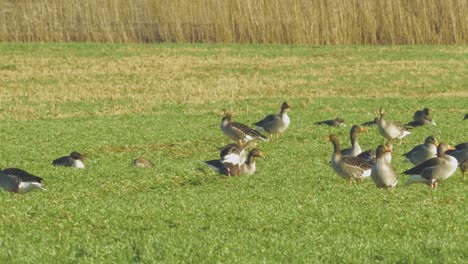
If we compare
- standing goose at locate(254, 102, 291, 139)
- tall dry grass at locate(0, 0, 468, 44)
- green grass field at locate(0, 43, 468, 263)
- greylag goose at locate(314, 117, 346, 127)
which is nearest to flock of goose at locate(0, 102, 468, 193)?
standing goose at locate(254, 102, 291, 139)

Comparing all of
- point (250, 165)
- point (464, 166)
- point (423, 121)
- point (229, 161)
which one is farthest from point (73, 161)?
point (423, 121)

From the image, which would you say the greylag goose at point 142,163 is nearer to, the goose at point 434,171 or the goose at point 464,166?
the goose at point 434,171

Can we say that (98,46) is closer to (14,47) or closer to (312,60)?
(14,47)

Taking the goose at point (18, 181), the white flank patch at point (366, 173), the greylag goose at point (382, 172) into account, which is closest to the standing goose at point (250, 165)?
the white flank patch at point (366, 173)

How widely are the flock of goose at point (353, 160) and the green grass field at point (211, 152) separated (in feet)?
0.97

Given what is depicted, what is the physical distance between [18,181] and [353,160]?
6555 millimetres

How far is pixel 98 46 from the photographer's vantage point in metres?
54.9

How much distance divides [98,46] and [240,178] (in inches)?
1387

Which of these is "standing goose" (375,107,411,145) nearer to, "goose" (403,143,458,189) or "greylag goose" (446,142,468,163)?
"greylag goose" (446,142,468,163)

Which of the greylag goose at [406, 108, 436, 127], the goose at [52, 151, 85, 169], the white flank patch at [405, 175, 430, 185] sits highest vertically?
the goose at [52, 151, 85, 169]

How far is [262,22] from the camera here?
57.6 metres

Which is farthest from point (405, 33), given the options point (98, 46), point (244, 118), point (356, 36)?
point (244, 118)

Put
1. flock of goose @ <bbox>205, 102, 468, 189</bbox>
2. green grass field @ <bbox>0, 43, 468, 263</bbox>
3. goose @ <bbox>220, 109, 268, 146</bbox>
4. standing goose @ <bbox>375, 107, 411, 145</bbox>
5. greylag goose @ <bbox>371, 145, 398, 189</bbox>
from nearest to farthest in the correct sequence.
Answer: green grass field @ <bbox>0, 43, 468, 263</bbox>, greylag goose @ <bbox>371, 145, 398, 189</bbox>, flock of goose @ <bbox>205, 102, 468, 189</bbox>, goose @ <bbox>220, 109, 268, 146</bbox>, standing goose @ <bbox>375, 107, 411, 145</bbox>

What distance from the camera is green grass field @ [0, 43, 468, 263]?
45.1ft
